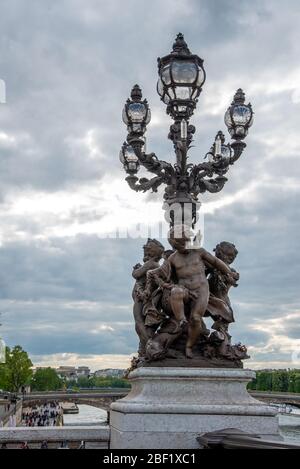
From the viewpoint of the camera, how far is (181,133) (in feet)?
35.8

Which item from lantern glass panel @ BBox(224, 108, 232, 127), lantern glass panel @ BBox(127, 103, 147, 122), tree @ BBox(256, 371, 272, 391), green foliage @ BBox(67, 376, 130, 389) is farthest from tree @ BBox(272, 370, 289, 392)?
lantern glass panel @ BBox(127, 103, 147, 122)

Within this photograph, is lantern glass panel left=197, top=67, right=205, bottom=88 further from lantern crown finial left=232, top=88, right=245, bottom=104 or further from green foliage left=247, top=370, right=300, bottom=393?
green foliage left=247, top=370, right=300, bottom=393

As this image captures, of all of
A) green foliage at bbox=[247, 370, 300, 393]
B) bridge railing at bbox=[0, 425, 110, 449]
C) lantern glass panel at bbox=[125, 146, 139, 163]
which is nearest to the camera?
bridge railing at bbox=[0, 425, 110, 449]

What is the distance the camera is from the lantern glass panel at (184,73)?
1077 centimetres

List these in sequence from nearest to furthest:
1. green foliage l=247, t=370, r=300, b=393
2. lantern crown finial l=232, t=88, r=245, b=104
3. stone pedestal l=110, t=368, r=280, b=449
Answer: stone pedestal l=110, t=368, r=280, b=449 < lantern crown finial l=232, t=88, r=245, b=104 < green foliage l=247, t=370, r=300, b=393

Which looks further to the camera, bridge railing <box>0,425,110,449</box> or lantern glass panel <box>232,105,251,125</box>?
lantern glass panel <box>232,105,251,125</box>

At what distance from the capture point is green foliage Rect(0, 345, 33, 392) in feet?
245

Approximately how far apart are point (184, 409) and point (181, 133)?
13.7 ft

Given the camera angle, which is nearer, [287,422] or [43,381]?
[287,422]

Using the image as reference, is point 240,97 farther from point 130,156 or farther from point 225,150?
point 130,156

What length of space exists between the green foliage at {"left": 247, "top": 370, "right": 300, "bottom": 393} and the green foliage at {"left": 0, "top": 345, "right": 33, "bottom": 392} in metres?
32.5

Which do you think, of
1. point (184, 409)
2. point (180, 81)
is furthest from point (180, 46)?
point (184, 409)

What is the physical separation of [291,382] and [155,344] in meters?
96.0
